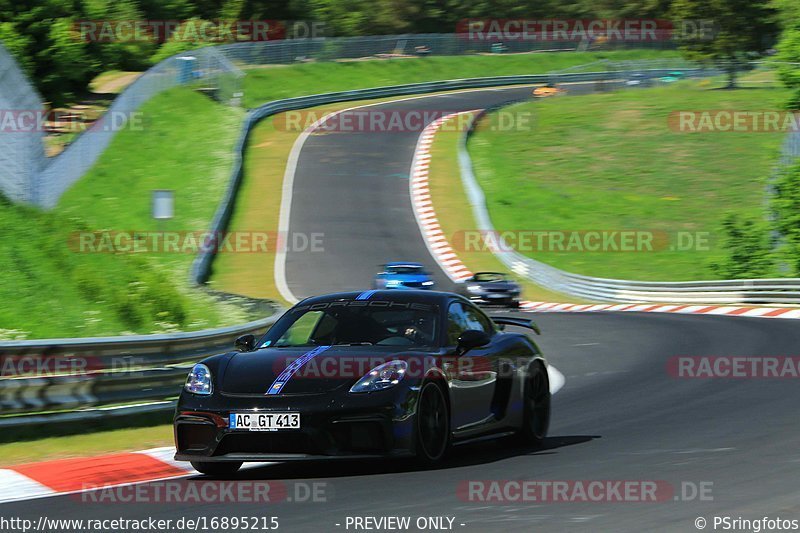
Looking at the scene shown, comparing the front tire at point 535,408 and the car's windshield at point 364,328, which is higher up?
the car's windshield at point 364,328

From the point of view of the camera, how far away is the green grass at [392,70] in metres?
62.3

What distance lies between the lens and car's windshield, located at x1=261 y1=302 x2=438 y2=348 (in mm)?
8844

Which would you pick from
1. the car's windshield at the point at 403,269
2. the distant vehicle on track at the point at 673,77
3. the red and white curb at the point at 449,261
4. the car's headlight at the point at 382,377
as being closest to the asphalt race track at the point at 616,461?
the car's headlight at the point at 382,377

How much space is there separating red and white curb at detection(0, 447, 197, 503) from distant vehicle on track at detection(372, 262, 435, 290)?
19.5m

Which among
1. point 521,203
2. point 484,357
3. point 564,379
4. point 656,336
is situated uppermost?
point 484,357

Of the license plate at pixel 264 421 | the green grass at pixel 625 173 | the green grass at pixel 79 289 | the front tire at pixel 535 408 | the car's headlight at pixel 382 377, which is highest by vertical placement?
the car's headlight at pixel 382 377

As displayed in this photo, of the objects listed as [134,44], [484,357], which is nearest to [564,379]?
[484,357]

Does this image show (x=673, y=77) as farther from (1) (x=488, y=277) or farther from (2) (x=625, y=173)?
(1) (x=488, y=277)

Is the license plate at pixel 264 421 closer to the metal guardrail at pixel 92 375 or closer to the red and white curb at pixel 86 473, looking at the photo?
the red and white curb at pixel 86 473

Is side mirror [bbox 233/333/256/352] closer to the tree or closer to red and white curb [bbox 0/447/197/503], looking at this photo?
red and white curb [bbox 0/447/197/503]

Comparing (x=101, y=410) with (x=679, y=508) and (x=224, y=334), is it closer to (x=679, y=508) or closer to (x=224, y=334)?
(x=224, y=334)

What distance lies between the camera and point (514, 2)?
4277 inches

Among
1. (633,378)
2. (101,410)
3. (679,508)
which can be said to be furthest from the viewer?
(633,378)

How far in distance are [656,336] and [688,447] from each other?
38.0 ft
